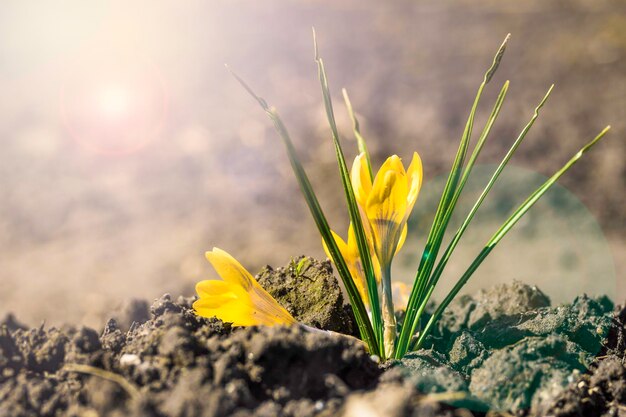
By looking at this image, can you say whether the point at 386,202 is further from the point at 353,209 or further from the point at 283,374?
the point at 283,374

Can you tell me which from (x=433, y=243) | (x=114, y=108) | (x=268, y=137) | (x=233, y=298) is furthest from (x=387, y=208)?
(x=114, y=108)

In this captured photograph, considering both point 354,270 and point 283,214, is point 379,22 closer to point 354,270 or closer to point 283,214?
point 283,214

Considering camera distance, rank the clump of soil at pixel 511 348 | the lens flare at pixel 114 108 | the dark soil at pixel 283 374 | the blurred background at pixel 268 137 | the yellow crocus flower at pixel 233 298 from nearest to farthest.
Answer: the dark soil at pixel 283 374
the clump of soil at pixel 511 348
the yellow crocus flower at pixel 233 298
the blurred background at pixel 268 137
the lens flare at pixel 114 108

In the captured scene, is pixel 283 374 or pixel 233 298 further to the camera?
pixel 233 298

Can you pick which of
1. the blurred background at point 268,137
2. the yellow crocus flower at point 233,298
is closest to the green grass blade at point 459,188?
the yellow crocus flower at point 233,298

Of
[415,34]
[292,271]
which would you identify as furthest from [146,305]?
[415,34]

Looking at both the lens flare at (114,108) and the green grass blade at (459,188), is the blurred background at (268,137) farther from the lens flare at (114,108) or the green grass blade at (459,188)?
the green grass blade at (459,188)
